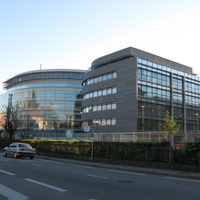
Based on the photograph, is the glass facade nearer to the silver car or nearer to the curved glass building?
the silver car

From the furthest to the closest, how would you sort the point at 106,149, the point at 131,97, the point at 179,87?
the point at 179,87 < the point at 131,97 < the point at 106,149

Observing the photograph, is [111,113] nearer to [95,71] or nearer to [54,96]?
[95,71]

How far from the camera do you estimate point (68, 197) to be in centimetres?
744

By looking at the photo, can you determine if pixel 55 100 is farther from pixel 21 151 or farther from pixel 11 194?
pixel 11 194

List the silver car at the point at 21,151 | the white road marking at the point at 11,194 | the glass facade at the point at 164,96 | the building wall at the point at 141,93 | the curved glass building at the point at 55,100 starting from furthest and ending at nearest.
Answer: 1. the curved glass building at the point at 55,100
2. the glass facade at the point at 164,96
3. the building wall at the point at 141,93
4. the silver car at the point at 21,151
5. the white road marking at the point at 11,194

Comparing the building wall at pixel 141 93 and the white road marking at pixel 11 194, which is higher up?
the building wall at pixel 141 93

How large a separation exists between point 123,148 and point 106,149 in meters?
2.06

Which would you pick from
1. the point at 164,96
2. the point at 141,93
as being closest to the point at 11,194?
the point at 141,93

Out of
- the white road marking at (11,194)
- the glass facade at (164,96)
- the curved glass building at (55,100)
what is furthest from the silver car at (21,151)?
the curved glass building at (55,100)

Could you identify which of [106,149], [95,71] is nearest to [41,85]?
[95,71]

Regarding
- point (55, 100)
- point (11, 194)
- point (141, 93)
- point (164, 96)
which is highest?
point (55, 100)

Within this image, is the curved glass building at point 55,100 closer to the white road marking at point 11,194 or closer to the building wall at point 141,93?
the building wall at point 141,93

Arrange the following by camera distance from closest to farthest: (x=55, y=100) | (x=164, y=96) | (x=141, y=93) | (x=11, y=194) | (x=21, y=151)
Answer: (x=11, y=194), (x=21, y=151), (x=141, y=93), (x=164, y=96), (x=55, y=100)

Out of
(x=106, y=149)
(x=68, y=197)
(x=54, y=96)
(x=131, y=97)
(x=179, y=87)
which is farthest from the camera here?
(x=54, y=96)
